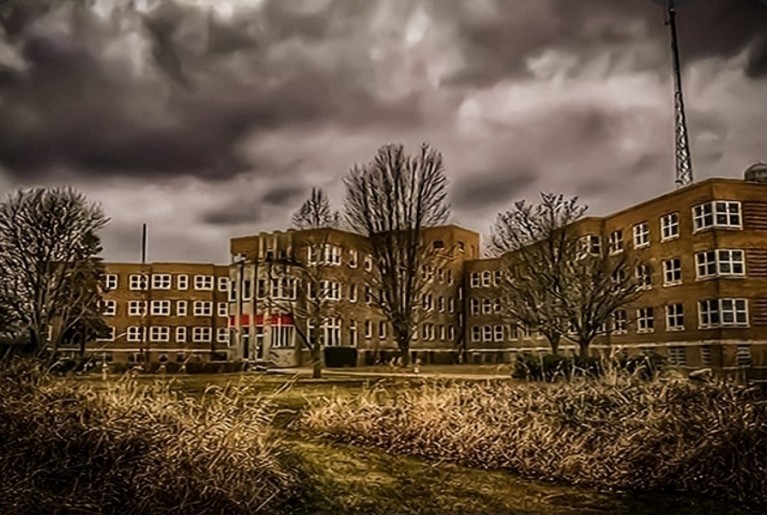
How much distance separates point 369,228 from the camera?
773cm

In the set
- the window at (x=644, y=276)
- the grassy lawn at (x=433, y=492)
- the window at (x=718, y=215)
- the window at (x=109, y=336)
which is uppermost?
the window at (x=718, y=215)

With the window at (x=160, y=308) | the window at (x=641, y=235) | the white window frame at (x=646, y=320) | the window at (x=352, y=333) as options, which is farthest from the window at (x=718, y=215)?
the window at (x=352, y=333)

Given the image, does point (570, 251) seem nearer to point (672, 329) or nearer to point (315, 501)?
point (672, 329)

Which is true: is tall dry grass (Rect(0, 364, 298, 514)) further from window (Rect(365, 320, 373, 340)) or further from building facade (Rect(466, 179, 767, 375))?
window (Rect(365, 320, 373, 340))

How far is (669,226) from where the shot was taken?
7.45 metres

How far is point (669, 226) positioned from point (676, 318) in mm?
1037

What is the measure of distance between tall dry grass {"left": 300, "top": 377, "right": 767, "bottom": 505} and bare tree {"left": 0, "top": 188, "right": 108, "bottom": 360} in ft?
6.42

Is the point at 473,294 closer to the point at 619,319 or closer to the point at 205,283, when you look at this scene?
the point at 619,319

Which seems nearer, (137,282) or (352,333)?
(137,282)

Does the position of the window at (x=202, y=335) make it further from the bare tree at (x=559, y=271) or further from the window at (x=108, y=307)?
the bare tree at (x=559, y=271)

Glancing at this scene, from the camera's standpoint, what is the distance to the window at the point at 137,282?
6094 millimetres

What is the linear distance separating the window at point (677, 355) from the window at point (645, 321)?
58cm

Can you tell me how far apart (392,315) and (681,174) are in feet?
11.0

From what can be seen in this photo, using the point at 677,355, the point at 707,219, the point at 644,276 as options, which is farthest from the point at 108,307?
the point at 644,276
